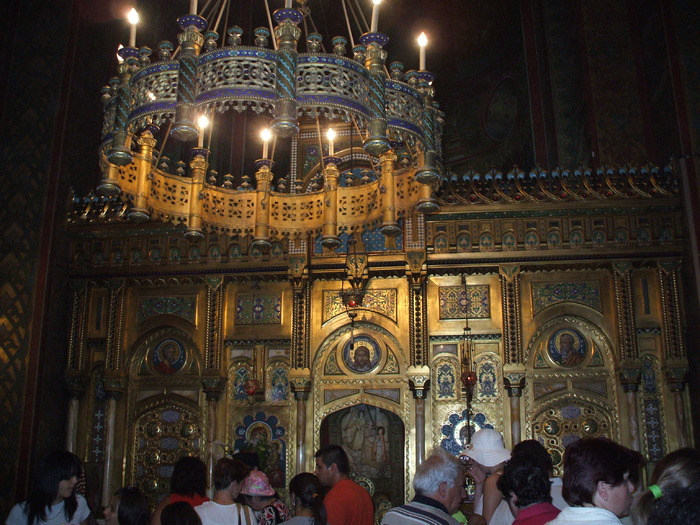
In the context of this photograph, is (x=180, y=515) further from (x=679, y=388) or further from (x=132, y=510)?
(x=679, y=388)

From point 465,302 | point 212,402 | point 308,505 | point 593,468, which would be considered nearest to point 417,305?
point 465,302

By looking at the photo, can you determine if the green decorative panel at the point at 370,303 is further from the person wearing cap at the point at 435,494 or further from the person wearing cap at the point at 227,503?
the person wearing cap at the point at 435,494

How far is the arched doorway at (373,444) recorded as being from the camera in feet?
31.8

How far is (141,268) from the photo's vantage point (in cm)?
965

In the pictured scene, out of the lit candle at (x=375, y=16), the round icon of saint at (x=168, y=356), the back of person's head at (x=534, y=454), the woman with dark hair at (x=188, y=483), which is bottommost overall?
the woman with dark hair at (x=188, y=483)

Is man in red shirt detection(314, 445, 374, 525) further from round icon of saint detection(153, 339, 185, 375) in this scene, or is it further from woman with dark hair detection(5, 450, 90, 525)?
round icon of saint detection(153, 339, 185, 375)

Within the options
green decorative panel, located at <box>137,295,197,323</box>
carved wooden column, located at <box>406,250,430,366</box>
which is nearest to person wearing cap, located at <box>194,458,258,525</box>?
carved wooden column, located at <box>406,250,430,366</box>

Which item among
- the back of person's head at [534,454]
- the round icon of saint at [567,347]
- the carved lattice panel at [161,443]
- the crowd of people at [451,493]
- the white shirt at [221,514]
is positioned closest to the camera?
the crowd of people at [451,493]

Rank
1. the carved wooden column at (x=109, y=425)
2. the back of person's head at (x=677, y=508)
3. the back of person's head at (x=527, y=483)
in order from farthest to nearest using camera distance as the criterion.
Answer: the carved wooden column at (x=109, y=425) < the back of person's head at (x=527, y=483) < the back of person's head at (x=677, y=508)

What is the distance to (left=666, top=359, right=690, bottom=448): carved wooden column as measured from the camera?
27.8 ft

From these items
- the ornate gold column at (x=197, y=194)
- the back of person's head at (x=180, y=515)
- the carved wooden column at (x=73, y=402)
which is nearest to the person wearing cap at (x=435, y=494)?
the back of person's head at (x=180, y=515)

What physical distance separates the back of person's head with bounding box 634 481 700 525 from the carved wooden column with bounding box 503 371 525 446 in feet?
22.2

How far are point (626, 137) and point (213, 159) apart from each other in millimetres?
6353

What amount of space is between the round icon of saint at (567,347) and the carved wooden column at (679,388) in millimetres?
1001
